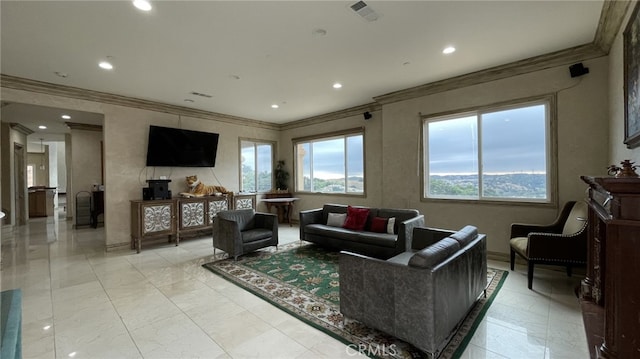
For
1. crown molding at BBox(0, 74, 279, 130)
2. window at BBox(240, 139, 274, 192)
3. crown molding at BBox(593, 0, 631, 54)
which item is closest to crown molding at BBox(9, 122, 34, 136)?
crown molding at BBox(0, 74, 279, 130)

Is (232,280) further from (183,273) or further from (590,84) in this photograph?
(590,84)

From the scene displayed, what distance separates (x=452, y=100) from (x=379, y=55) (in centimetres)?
182

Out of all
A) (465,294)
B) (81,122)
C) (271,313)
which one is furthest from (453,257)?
(81,122)

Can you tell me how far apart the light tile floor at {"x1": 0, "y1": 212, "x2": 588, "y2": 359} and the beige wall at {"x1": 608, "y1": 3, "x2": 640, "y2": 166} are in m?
1.58

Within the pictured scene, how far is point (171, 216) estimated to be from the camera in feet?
17.6

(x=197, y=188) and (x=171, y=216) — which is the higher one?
(x=197, y=188)

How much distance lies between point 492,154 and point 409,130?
143 cm

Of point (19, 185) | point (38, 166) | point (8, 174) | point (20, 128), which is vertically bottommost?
point (19, 185)

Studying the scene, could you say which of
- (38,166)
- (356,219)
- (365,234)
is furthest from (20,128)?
(365,234)

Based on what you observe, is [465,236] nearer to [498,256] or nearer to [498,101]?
[498,256]

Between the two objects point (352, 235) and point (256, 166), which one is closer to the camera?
point (352, 235)

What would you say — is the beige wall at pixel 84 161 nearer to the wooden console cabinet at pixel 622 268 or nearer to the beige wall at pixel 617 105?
the wooden console cabinet at pixel 622 268

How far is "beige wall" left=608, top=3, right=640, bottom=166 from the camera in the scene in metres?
2.73

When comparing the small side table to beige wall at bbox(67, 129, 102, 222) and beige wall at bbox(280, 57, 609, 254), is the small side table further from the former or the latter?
beige wall at bbox(67, 129, 102, 222)
